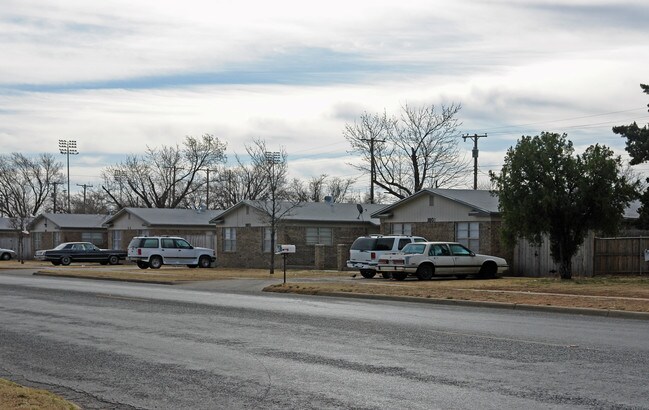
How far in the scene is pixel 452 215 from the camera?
4038 centimetres

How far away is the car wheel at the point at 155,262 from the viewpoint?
158 ft

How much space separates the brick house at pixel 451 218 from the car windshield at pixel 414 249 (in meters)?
6.22

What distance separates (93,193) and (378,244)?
8699 cm

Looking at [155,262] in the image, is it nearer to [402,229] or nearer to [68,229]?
[402,229]

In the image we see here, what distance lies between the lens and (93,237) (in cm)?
7038

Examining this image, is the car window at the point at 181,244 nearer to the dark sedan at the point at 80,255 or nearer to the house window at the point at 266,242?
the house window at the point at 266,242

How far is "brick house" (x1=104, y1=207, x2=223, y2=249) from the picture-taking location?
60.1 m

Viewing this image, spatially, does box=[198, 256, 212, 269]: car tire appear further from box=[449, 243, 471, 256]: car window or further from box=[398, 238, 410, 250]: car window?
box=[449, 243, 471, 256]: car window

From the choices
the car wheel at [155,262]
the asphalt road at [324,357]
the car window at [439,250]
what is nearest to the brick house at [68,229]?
the car wheel at [155,262]

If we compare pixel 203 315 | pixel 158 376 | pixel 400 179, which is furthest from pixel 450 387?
pixel 400 179

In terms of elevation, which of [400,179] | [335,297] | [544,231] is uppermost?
[400,179]

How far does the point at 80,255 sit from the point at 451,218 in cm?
2710

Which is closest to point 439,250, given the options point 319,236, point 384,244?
point 384,244

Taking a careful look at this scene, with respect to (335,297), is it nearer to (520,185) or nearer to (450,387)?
(520,185)
